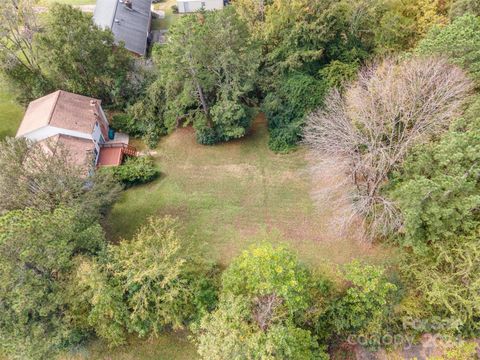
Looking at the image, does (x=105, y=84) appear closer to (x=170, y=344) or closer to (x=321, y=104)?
(x=321, y=104)

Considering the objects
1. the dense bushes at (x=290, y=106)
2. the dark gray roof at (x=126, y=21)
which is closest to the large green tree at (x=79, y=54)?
the dark gray roof at (x=126, y=21)

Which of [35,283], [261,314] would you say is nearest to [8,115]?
[35,283]

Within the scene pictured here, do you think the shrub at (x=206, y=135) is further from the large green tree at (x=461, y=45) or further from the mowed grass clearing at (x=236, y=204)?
the large green tree at (x=461, y=45)

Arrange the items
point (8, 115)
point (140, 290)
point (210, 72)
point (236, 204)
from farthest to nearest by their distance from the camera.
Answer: point (8, 115) < point (210, 72) < point (236, 204) < point (140, 290)

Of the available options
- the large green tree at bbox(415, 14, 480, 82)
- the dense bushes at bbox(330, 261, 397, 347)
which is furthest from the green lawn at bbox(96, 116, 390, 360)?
the large green tree at bbox(415, 14, 480, 82)

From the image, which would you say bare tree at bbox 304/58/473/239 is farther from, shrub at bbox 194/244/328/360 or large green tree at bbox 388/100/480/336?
shrub at bbox 194/244/328/360

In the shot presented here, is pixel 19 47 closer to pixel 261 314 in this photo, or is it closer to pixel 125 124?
pixel 125 124

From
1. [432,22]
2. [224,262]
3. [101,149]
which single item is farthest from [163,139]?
[432,22]
